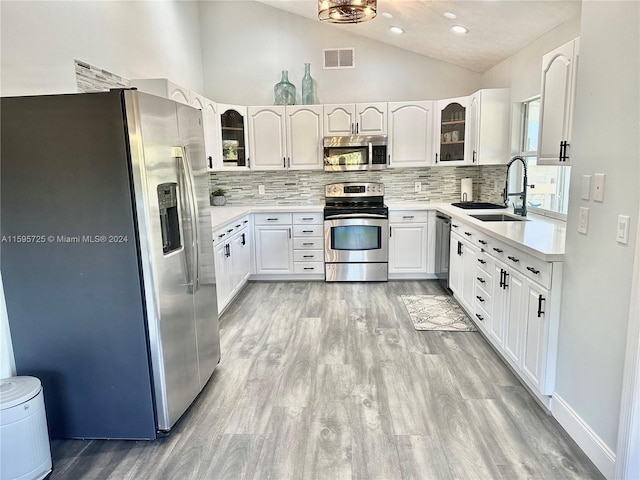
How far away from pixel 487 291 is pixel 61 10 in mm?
3540

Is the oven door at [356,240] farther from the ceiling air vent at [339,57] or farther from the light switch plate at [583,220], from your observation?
the light switch plate at [583,220]

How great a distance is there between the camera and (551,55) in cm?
273

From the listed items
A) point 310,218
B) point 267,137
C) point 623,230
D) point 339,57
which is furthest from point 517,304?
point 339,57

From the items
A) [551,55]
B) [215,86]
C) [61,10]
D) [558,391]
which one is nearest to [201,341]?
[558,391]

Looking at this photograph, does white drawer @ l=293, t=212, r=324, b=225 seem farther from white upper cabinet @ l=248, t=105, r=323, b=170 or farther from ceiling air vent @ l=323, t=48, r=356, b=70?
ceiling air vent @ l=323, t=48, r=356, b=70

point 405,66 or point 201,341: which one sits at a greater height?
point 405,66

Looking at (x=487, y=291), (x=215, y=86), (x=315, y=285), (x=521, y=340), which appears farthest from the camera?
(x=215, y=86)

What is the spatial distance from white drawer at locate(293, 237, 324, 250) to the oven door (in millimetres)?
77

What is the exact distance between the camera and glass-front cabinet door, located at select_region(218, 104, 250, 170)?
5.09 meters

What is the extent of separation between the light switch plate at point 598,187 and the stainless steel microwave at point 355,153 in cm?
327

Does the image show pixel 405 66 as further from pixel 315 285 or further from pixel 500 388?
pixel 500 388

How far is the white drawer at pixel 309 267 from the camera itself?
521cm

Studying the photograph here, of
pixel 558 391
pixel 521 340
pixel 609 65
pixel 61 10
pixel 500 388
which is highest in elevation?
pixel 61 10

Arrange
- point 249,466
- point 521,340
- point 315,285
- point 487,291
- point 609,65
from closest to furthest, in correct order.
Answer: point 609,65 < point 249,466 < point 521,340 < point 487,291 < point 315,285
